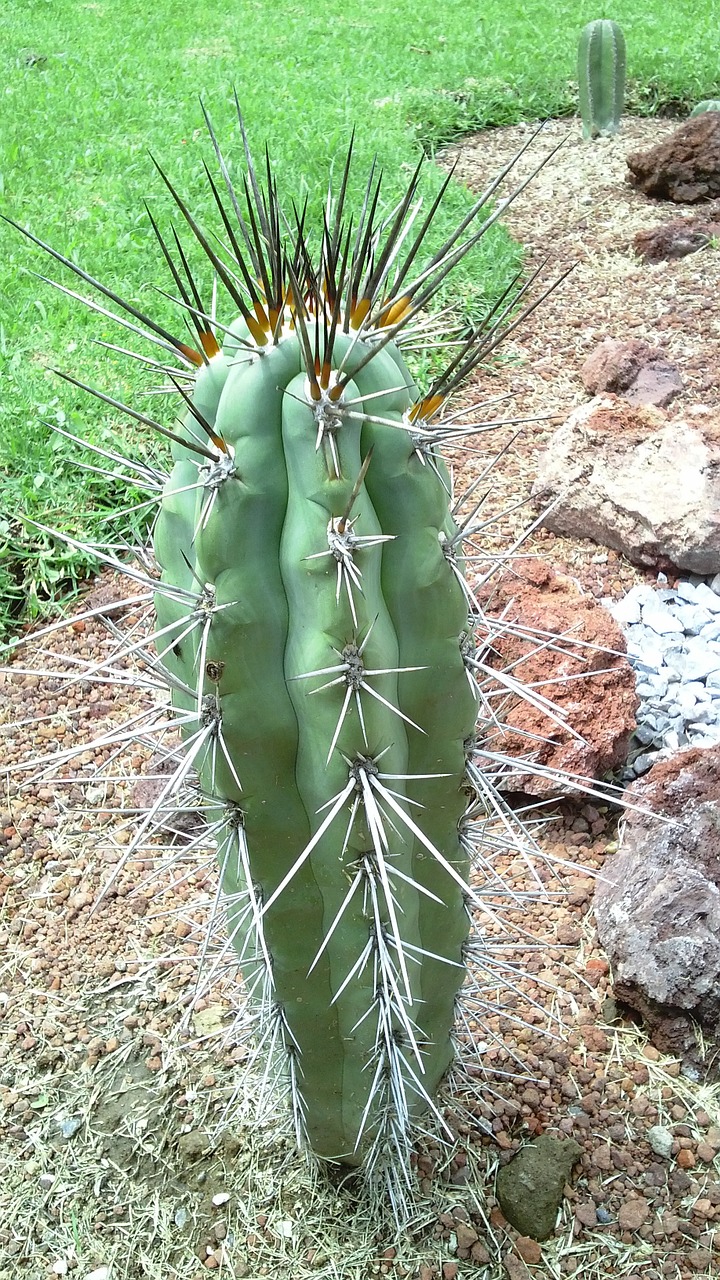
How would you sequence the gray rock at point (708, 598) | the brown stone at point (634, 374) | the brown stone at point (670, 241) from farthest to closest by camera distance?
1. the brown stone at point (670, 241)
2. the brown stone at point (634, 374)
3. the gray rock at point (708, 598)

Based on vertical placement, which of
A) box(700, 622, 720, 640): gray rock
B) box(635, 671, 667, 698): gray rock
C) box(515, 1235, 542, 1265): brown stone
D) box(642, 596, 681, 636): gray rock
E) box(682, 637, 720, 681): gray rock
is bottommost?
box(515, 1235, 542, 1265): brown stone

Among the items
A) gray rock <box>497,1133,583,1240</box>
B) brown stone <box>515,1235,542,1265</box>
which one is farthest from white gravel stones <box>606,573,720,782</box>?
brown stone <box>515,1235,542,1265</box>

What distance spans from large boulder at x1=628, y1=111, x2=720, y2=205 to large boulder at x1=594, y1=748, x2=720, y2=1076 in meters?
4.17

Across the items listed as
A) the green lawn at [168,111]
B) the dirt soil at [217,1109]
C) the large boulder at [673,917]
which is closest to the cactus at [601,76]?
the green lawn at [168,111]

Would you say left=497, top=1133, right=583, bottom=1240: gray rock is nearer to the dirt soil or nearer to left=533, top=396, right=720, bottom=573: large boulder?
the dirt soil

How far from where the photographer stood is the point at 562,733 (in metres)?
2.47

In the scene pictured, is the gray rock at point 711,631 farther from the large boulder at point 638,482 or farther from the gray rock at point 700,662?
the large boulder at point 638,482

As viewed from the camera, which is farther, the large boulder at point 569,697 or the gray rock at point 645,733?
the gray rock at point 645,733

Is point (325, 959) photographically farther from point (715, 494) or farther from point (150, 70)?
point (150, 70)

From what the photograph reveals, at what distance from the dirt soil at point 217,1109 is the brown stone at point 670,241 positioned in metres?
3.17

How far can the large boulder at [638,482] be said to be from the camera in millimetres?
3111

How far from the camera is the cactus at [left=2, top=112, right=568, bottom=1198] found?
1.19 meters

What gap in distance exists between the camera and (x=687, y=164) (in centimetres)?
536

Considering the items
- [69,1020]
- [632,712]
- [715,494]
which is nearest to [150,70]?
[715,494]
